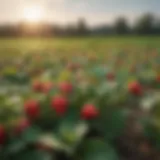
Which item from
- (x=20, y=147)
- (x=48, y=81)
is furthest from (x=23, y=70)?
(x=20, y=147)

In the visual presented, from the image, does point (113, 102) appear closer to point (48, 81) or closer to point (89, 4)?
point (48, 81)

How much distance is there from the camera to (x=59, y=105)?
28.9 inches

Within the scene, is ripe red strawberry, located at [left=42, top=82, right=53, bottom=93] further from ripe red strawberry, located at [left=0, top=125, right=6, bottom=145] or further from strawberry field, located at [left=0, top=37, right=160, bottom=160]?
ripe red strawberry, located at [left=0, top=125, right=6, bottom=145]

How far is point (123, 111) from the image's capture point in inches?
32.9

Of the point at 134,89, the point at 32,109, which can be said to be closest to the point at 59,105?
the point at 32,109

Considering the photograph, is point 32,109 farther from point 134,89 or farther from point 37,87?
point 134,89

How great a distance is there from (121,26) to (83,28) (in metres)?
0.11

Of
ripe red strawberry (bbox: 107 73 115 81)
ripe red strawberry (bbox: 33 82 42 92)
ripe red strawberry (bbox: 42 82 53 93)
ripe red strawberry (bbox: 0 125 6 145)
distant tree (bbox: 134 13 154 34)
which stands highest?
distant tree (bbox: 134 13 154 34)

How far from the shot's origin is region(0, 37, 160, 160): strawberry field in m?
0.69

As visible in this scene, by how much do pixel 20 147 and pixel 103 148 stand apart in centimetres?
15

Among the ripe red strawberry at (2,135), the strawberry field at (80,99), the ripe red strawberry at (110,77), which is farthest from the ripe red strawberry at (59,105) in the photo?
the ripe red strawberry at (110,77)

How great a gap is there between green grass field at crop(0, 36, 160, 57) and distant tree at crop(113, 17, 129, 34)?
2 cm

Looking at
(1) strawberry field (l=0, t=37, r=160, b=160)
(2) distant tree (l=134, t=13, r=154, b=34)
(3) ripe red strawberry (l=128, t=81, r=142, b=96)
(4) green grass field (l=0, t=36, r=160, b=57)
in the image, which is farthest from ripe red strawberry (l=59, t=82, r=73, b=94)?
(2) distant tree (l=134, t=13, r=154, b=34)

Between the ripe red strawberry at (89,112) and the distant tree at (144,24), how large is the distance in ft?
1.64
